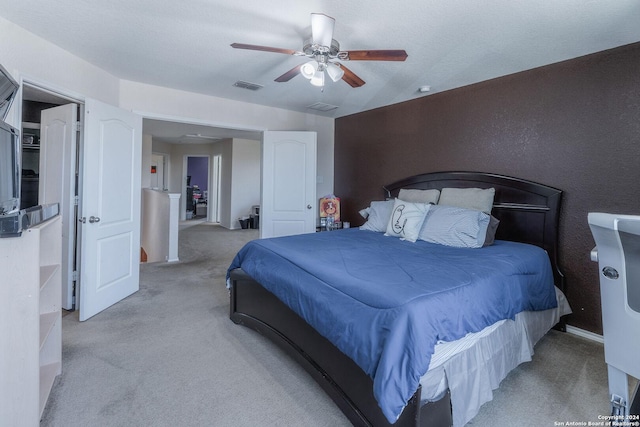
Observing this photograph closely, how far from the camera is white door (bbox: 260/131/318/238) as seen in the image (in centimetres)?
453

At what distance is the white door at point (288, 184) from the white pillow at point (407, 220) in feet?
5.61

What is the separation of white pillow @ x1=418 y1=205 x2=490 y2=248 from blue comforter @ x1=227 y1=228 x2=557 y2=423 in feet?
0.36

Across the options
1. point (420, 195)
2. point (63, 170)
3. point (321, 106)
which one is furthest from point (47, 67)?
point (420, 195)

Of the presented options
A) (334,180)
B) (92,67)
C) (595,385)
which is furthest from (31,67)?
(595,385)

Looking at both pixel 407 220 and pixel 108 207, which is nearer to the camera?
pixel 407 220

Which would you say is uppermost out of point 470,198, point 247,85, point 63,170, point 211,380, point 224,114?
point 247,85

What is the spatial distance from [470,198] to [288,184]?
2471 mm

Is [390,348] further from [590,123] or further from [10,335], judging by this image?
[590,123]

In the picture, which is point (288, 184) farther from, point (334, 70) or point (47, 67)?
point (47, 67)

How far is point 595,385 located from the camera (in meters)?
2.00

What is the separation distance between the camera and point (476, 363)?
1717 mm

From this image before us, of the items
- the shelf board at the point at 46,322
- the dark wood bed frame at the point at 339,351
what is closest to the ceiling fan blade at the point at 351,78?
the dark wood bed frame at the point at 339,351

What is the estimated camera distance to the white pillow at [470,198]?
117 inches

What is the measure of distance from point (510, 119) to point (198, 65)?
10.1 feet
